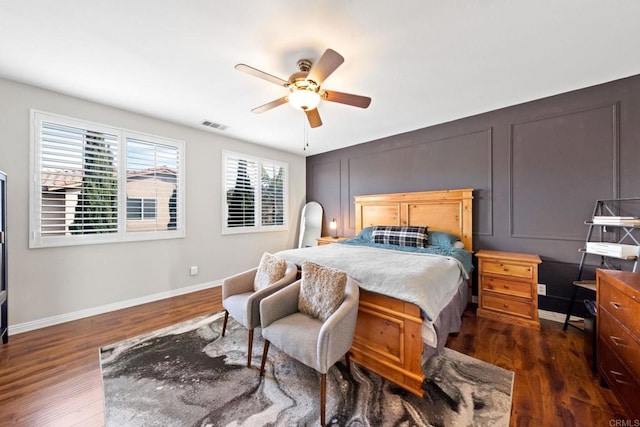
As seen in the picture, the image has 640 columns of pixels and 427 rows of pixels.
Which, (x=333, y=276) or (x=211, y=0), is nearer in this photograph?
(x=211, y=0)

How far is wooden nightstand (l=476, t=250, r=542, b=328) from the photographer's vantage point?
2.72m

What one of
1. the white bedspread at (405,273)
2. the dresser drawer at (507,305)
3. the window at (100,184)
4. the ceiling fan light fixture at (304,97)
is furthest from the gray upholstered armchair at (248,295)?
the dresser drawer at (507,305)

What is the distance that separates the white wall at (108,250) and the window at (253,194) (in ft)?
0.49

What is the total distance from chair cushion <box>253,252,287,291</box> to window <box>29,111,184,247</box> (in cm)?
212

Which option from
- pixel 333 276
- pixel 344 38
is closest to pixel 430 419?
pixel 333 276

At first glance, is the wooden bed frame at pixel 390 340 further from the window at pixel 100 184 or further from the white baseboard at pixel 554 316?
the window at pixel 100 184

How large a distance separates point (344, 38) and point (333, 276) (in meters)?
1.87

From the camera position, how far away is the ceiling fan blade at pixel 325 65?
5.64 ft

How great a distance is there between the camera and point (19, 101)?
2.62m

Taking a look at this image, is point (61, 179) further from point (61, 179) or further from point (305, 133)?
point (305, 133)

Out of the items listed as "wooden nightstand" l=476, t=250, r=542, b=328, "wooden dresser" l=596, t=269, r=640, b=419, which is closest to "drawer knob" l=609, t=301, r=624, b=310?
"wooden dresser" l=596, t=269, r=640, b=419

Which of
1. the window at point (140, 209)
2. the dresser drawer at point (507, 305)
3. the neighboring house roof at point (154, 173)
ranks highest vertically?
the neighboring house roof at point (154, 173)

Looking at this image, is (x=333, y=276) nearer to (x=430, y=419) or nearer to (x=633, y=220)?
(x=430, y=419)

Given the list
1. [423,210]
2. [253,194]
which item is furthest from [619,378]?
[253,194]
